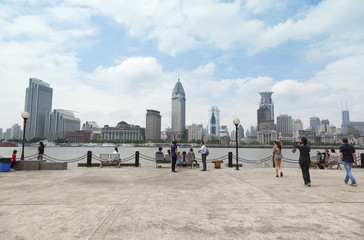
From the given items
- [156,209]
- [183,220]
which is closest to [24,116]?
[156,209]

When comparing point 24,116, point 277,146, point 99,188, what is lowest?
point 99,188

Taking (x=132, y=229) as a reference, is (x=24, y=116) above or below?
above

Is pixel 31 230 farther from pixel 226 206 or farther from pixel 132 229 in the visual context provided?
pixel 226 206

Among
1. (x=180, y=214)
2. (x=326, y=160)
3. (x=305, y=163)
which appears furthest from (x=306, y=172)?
(x=326, y=160)

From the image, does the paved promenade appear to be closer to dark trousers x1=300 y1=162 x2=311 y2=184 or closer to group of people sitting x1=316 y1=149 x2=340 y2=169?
dark trousers x1=300 y1=162 x2=311 y2=184

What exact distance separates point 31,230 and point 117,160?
41.8ft

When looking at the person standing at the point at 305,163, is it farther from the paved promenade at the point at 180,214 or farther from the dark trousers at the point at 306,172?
the paved promenade at the point at 180,214

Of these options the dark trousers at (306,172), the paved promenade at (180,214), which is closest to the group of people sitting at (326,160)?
the dark trousers at (306,172)

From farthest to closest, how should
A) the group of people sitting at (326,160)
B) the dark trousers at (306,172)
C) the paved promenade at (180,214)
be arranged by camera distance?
the group of people sitting at (326,160) → the dark trousers at (306,172) → the paved promenade at (180,214)

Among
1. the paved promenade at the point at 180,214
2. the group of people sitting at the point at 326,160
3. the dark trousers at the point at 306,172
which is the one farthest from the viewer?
the group of people sitting at the point at 326,160

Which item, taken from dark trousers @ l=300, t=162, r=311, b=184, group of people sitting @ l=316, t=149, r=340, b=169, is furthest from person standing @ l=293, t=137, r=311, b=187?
group of people sitting @ l=316, t=149, r=340, b=169

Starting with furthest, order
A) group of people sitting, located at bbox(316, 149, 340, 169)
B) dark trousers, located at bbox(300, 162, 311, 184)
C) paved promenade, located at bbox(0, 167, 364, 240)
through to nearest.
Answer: group of people sitting, located at bbox(316, 149, 340, 169) → dark trousers, located at bbox(300, 162, 311, 184) → paved promenade, located at bbox(0, 167, 364, 240)

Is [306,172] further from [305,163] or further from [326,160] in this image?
[326,160]

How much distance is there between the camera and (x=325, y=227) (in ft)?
14.8
